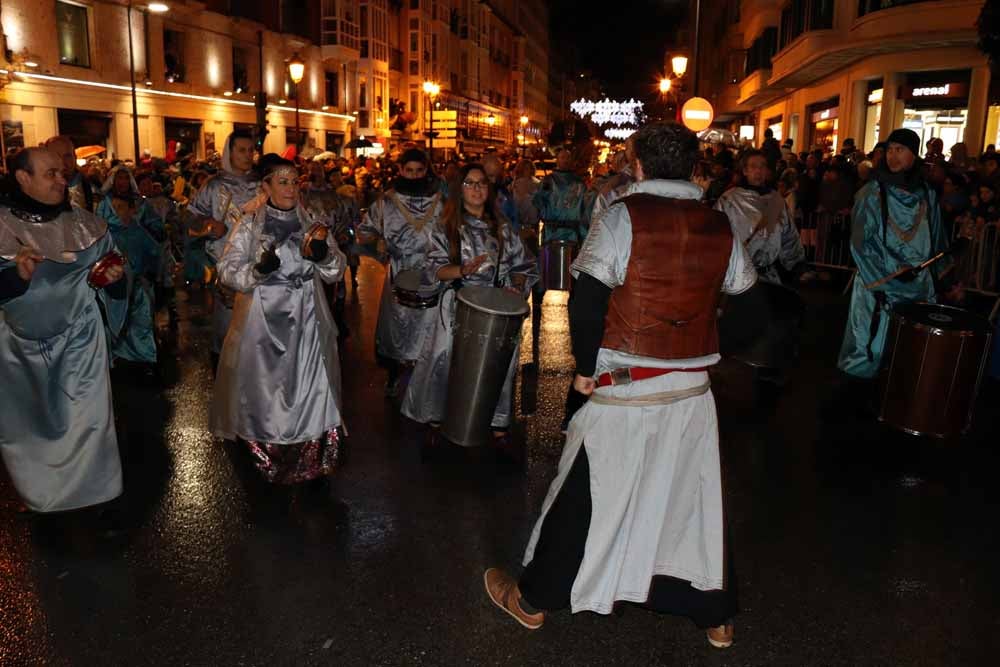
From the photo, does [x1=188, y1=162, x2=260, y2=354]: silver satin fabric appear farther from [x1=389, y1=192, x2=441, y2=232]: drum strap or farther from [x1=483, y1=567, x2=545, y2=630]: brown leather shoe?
[x1=483, y1=567, x2=545, y2=630]: brown leather shoe

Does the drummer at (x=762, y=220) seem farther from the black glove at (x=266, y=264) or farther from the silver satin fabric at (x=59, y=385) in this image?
the silver satin fabric at (x=59, y=385)

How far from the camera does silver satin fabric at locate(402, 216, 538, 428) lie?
220 inches

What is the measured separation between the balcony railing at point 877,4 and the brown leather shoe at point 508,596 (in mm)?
18980

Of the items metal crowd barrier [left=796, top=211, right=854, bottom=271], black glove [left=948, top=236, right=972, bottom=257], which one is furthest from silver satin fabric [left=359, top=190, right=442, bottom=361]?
metal crowd barrier [left=796, top=211, right=854, bottom=271]

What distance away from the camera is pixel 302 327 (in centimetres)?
493

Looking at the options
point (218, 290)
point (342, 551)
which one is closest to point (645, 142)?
point (342, 551)

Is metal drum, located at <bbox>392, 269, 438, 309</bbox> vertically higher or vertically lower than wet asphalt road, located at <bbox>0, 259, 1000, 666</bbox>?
higher

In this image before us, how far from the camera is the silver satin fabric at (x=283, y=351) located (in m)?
4.86

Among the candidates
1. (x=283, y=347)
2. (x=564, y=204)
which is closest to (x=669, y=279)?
(x=283, y=347)

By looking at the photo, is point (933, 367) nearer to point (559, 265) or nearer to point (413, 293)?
point (413, 293)

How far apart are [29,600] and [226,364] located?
1.66 m

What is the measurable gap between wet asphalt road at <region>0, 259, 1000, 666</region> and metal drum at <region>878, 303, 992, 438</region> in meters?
0.25

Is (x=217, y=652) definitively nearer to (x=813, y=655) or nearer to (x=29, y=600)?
(x=29, y=600)

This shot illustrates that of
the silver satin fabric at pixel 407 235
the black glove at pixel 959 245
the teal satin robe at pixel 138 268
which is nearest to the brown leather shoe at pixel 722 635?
the silver satin fabric at pixel 407 235
